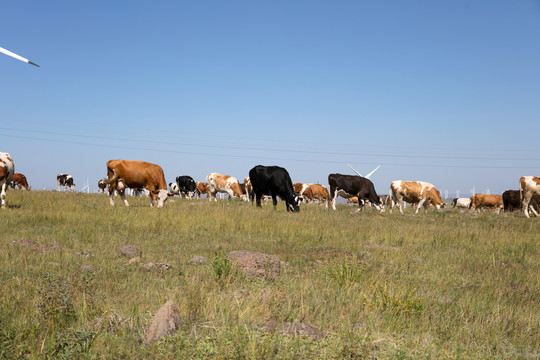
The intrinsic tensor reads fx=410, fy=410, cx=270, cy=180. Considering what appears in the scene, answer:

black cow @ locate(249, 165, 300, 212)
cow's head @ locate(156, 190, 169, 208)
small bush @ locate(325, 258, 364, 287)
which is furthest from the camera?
black cow @ locate(249, 165, 300, 212)

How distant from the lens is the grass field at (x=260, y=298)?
3535 mm

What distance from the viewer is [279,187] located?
68.2 feet

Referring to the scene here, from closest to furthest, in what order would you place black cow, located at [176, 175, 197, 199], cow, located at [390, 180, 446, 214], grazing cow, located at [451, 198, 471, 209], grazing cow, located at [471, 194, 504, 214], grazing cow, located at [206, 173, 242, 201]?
cow, located at [390, 180, 446, 214] → grazing cow, located at [206, 173, 242, 201] → black cow, located at [176, 175, 197, 199] → grazing cow, located at [471, 194, 504, 214] → grazing cow, located at [451, 198, 471, 209]

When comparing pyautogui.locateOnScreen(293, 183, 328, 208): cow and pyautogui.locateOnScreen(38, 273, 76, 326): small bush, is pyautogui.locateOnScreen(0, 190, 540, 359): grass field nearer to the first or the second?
pyautogui.locateOnScreen(38, 273, 76, 326): small bush

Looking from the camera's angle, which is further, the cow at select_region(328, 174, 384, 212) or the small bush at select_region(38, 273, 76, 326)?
the cow at select_region(328, 174, 384, 212)

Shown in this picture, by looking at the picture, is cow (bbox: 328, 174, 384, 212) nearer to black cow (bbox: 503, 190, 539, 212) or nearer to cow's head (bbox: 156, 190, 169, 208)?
cow's head (bbox: 156, 190, 169, 208)

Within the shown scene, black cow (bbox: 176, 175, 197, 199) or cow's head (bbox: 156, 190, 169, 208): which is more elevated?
cow's head (bbox: 156, 190, 169, 208)

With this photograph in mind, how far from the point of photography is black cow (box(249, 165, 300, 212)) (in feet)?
65.7

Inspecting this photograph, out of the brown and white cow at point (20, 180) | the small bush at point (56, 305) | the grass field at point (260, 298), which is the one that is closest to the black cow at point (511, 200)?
the grass field at point (260, 298)

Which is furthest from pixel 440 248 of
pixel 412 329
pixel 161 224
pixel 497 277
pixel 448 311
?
pixel 161 224

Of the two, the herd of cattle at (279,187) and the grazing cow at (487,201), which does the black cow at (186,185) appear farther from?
the grazing cow at (487,201)

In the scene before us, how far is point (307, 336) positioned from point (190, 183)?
119 ft

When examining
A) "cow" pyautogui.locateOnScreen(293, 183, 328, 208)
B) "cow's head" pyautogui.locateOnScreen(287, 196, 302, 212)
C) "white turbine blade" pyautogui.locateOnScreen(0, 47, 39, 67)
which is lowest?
"cow" pyautogui.locateOnScreen(293, 183, 328, 208)

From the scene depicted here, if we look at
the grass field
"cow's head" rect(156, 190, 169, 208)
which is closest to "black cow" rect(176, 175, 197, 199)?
"cow's head" rect(156, 190, 169, 208)
